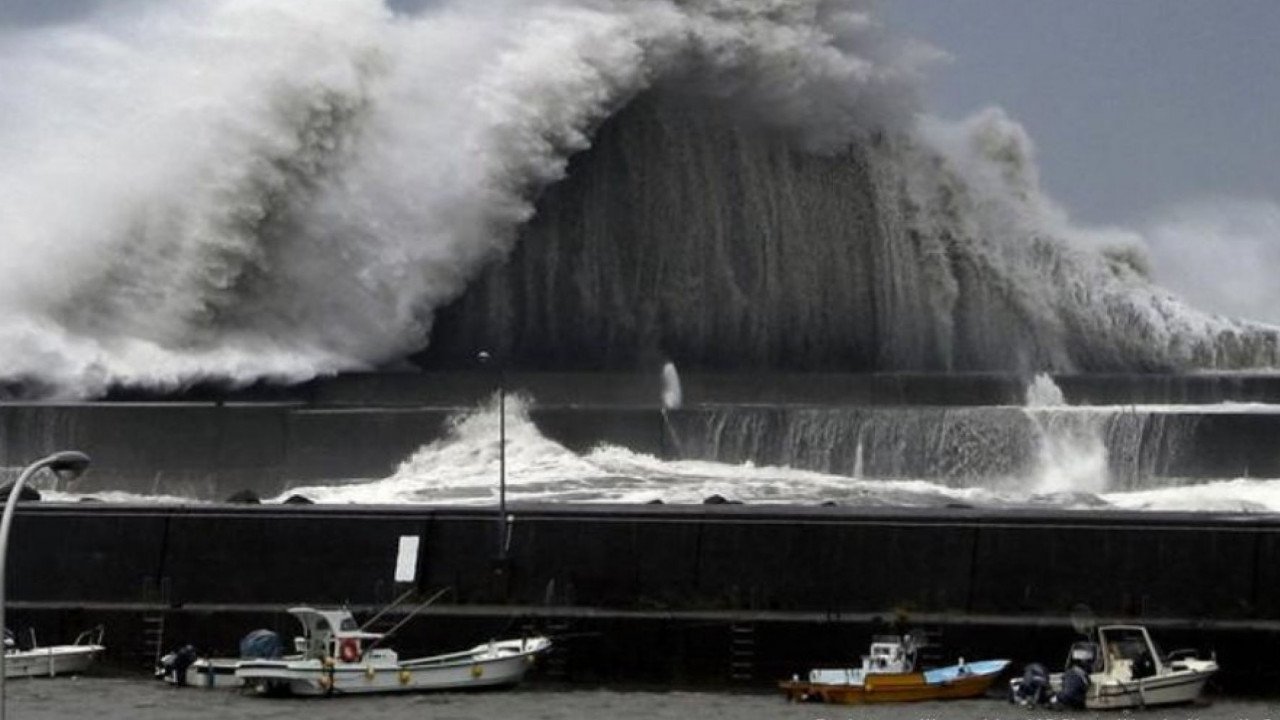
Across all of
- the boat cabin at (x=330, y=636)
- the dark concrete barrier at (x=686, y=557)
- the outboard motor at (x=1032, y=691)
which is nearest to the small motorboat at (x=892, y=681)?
the outboard motor at (x=1032, y=691)

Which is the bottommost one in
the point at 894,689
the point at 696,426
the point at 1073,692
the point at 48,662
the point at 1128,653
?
the point at 48,662

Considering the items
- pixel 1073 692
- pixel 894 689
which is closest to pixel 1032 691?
pixel 1073 692

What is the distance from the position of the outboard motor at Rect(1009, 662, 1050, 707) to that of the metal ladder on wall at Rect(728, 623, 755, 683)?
244cm

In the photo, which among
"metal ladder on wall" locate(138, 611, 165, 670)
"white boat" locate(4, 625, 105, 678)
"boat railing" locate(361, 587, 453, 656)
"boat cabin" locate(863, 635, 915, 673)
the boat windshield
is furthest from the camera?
"metal ladder on wall" locate(138, 611, 165, 670)

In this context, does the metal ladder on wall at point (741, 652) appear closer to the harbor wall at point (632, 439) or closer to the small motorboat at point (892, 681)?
the small motorboat at point (892, 681)

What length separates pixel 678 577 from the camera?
28031 millimetres

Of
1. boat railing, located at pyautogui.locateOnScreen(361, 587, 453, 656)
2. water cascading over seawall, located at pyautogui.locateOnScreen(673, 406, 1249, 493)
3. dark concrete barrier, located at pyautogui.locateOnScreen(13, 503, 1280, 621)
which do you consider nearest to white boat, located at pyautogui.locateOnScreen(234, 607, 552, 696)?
boat railing, located at pyautogui.locateOnScreen(361, 587, 453, 656)

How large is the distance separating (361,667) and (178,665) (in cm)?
168

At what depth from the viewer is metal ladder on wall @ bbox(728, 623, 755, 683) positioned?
26.9 m

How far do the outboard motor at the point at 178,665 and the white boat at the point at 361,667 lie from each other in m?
0.55

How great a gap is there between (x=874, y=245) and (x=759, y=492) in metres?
11.9

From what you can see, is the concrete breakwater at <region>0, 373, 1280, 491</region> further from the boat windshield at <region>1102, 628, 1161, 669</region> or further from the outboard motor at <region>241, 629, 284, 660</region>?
the boat windshield at <region>1102, 628, 1161, 669</region>

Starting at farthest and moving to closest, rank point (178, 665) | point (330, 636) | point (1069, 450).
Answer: point (1069, 450)
point (178, 665)
point (330, 636)

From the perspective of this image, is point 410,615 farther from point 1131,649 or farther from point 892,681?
point 1131,649
